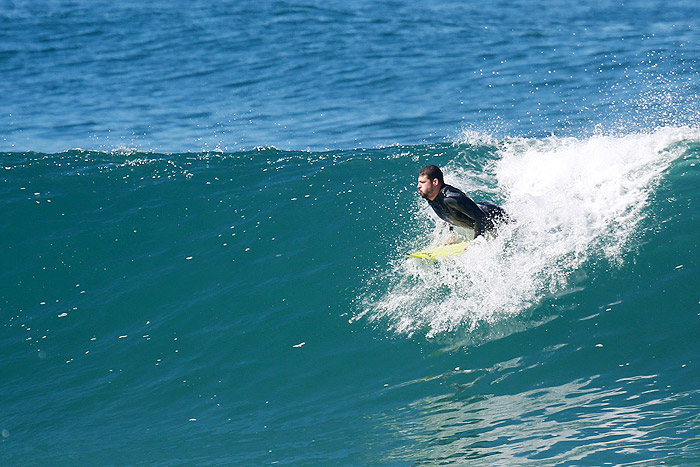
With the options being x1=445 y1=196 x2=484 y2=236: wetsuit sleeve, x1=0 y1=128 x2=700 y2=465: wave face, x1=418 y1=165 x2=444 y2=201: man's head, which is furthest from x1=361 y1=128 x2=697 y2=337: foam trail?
x1=418 y1=165 x2=444 y2=201: man's head

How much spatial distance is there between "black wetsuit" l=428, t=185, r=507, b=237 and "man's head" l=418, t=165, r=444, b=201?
0.10 metres

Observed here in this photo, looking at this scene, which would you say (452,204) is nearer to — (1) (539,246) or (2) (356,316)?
(1) (539,246)

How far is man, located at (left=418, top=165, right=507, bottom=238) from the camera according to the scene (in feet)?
26.4

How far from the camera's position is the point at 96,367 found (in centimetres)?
825

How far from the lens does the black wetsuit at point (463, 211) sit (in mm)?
8062

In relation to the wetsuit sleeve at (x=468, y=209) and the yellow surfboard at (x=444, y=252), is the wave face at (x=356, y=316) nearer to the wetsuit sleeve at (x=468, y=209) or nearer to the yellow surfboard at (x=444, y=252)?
the yellow surfboard at (x=444, y=252)

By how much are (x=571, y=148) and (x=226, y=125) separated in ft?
28.3

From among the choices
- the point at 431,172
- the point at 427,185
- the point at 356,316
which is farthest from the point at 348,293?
the point at 431,172

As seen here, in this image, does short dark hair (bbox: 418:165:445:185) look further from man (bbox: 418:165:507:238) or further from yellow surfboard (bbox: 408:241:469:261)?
yellow surfboard (bbox: 408:241:469:261)

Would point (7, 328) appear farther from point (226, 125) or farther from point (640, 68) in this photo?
point (640, 68)

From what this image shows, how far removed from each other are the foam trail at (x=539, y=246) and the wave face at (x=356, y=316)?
1.1 inches

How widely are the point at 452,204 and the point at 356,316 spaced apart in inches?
64.1

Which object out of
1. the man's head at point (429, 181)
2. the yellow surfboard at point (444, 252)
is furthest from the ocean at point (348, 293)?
the man's head at point (429, 181)

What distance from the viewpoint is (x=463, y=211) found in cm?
812
